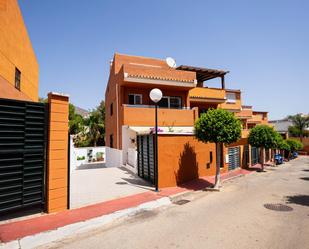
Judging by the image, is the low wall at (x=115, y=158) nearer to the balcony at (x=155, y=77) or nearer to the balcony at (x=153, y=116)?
the balcony at (x=153, y=116)

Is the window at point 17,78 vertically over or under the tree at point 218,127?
over

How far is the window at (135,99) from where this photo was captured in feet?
62.6

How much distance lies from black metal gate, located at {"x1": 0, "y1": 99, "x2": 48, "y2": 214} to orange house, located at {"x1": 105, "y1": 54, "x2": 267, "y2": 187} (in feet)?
19.0

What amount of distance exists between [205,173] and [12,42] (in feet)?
47.0

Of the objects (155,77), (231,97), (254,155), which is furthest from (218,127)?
(231,97)

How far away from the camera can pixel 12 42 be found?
12414 millimetres

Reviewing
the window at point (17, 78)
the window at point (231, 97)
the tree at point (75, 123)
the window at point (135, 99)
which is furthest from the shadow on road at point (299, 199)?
the tree at point (75, 123)

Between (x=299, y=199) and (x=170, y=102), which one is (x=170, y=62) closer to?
(x=170, y=102)

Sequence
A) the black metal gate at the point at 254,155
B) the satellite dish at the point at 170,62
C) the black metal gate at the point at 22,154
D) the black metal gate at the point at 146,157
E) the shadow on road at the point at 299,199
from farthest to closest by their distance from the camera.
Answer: the black metal gate at the point at 254,155 < the satellite dish at the point at 170,62 < the black metal gate at the point at 146,157 < the shadow on road at the point at 299,199 < the black metal gate at the point at 22,154

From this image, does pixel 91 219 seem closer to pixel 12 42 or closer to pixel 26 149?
pixel 26 149

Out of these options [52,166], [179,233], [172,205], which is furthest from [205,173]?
[52,166]

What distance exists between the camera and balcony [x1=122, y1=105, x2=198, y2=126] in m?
17.2

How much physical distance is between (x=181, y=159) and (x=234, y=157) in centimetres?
1018

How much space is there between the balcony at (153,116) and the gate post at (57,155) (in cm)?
958
